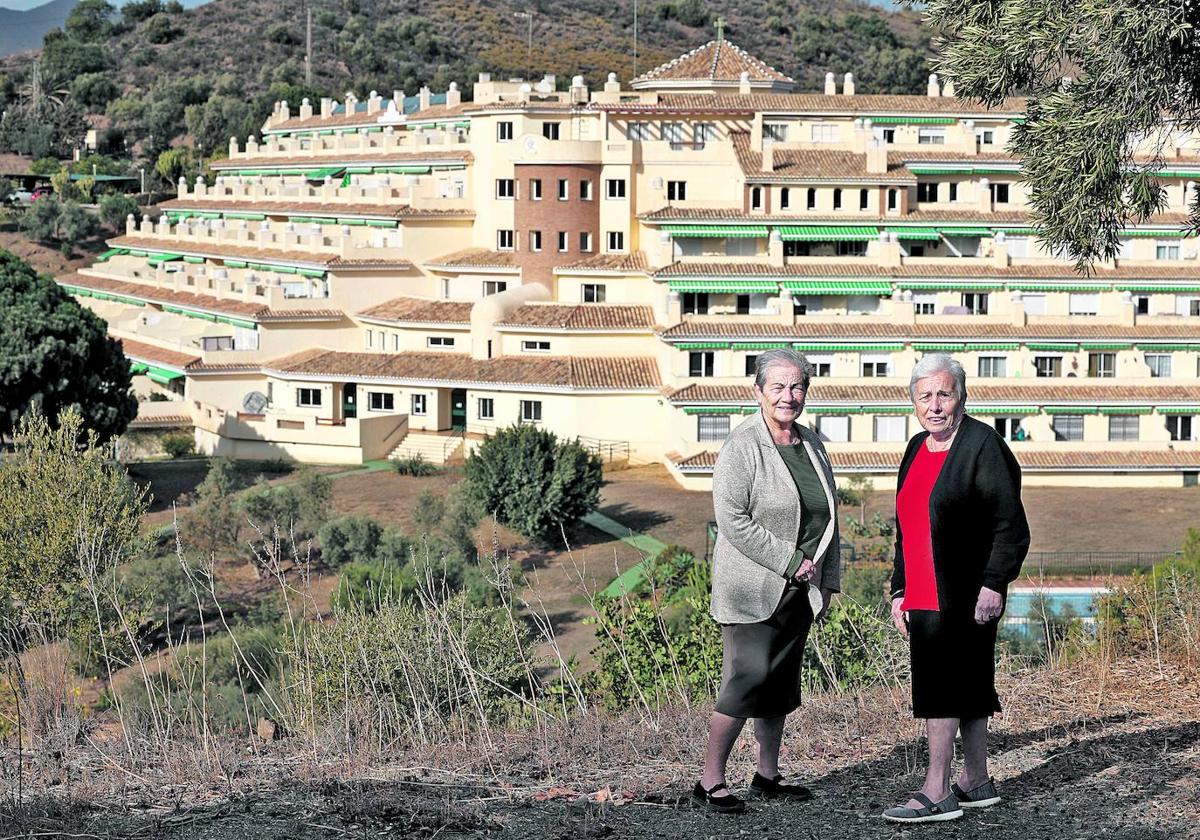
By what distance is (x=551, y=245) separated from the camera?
6500cm

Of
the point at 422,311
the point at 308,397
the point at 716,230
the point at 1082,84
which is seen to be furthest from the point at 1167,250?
the point at 1082,84

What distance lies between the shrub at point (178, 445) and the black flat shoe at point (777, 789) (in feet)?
176

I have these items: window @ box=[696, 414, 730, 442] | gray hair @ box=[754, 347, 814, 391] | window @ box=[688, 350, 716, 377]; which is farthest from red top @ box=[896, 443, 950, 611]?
window @ box=[688, 350, 716, 377]

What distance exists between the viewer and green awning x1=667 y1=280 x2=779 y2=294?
57438mm

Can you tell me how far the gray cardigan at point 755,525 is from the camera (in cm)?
1127

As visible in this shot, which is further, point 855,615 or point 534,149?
point 534,149

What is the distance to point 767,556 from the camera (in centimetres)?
1127

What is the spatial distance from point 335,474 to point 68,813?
46.6m

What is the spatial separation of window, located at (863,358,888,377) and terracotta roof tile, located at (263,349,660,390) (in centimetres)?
629

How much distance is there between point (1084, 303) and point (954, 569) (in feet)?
162

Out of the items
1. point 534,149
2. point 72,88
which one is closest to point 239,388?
point 534,149

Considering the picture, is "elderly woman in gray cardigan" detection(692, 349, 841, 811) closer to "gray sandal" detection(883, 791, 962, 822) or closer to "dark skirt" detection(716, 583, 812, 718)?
"dark skirt" detection(716, 583, 812, 718)

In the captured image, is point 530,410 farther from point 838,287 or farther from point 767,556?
point 767,556

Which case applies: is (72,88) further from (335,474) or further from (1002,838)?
(1002,838)
